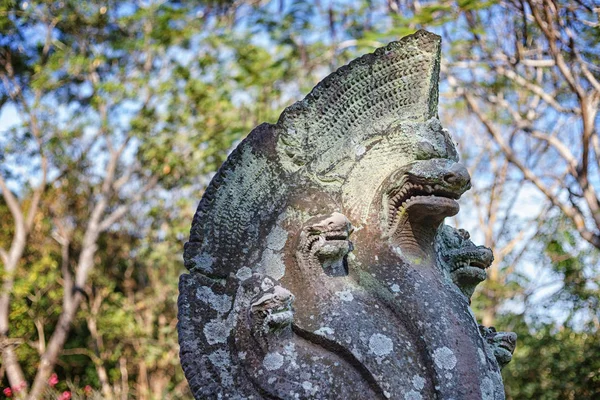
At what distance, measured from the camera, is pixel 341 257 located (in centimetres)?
284

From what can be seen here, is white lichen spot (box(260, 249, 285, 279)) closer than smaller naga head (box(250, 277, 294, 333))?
No

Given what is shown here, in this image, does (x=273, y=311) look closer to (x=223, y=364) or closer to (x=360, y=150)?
(x=223, y=364)

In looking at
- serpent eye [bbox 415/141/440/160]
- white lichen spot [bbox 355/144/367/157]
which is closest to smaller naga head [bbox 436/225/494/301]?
serpent eye [bbox 415/141/440/160]

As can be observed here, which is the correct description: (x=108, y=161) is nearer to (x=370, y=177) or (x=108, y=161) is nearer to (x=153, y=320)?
(x=153, y=320)

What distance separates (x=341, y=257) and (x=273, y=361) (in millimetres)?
497

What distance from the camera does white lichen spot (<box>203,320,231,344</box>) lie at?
9.24ft

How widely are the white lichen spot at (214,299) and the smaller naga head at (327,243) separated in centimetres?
36

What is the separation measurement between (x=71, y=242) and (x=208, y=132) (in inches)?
184

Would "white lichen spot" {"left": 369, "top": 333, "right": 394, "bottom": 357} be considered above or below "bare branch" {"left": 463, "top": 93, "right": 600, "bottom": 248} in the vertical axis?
below

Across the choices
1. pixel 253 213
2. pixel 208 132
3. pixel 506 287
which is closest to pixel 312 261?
pixel 253 213

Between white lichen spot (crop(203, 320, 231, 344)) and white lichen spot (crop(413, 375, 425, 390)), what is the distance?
76 centimetres

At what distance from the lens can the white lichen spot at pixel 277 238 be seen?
2.97 m

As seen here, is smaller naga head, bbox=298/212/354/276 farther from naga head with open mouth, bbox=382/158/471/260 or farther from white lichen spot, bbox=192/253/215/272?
white lichen spot, bbox=192/253/215/272

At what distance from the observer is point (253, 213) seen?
3.06 meters
